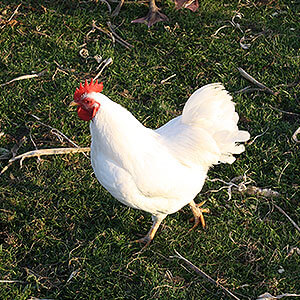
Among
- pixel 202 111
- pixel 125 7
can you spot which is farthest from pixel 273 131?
pixel 125 7

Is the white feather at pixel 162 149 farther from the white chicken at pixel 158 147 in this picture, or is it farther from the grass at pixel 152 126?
the grass at pixel 152 126

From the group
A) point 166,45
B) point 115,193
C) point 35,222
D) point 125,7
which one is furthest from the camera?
point 125,7

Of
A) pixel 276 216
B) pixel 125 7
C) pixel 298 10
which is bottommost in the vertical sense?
pixel 276 216

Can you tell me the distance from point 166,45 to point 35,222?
2593 millimetres

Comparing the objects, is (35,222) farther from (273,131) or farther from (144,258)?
(273,131)

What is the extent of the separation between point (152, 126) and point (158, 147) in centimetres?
134

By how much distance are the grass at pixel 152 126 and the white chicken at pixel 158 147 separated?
0.64 m

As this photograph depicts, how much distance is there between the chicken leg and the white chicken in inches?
93.0

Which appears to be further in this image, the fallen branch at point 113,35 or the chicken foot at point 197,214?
the fallen branch at point 113,35

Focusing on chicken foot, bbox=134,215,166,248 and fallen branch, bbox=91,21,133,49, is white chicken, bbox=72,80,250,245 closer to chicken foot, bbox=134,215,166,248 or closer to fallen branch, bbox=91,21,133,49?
chicken foot, bbox=134,215,166,248

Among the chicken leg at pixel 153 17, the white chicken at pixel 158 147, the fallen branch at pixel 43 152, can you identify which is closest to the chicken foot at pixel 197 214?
the white chicken at pixel 158 147

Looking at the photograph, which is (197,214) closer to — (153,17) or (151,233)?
(151,233)

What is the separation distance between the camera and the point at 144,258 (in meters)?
3.63

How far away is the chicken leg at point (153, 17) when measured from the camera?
5332 mm
